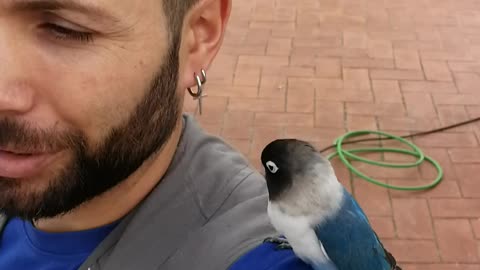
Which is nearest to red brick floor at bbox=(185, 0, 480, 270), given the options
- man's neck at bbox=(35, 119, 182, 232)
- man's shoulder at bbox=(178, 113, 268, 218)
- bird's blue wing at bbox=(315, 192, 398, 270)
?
bird's blue wing at bbox=(315, 192, 398, 270)

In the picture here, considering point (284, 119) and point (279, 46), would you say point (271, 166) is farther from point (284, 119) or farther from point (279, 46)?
point (279, 46)

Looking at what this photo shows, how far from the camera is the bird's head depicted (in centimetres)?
115

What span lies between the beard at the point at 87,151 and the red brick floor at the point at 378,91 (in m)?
1.82

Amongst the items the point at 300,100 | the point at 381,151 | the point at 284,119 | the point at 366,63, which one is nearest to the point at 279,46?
the point at 366,63

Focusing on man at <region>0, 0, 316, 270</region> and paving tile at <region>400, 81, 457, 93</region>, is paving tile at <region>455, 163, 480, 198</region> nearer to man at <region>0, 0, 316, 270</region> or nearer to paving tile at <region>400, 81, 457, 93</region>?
paving tile at <region>400, 81, 457, 93</region>

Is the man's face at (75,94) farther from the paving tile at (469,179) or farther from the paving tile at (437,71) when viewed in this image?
the paving tile at (437,71)

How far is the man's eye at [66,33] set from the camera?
2.71ft

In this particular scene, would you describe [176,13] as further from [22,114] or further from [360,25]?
[360,25]

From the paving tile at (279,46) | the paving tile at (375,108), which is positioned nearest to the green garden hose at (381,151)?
the paving tile at (375,108)

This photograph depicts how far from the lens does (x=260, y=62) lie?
4094mm

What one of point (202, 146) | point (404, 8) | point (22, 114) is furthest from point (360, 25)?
point (22, 114)

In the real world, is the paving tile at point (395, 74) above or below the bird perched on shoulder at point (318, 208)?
below

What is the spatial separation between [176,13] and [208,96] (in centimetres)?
277

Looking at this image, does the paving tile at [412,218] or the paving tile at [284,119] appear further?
the paving tile at [284,119]
